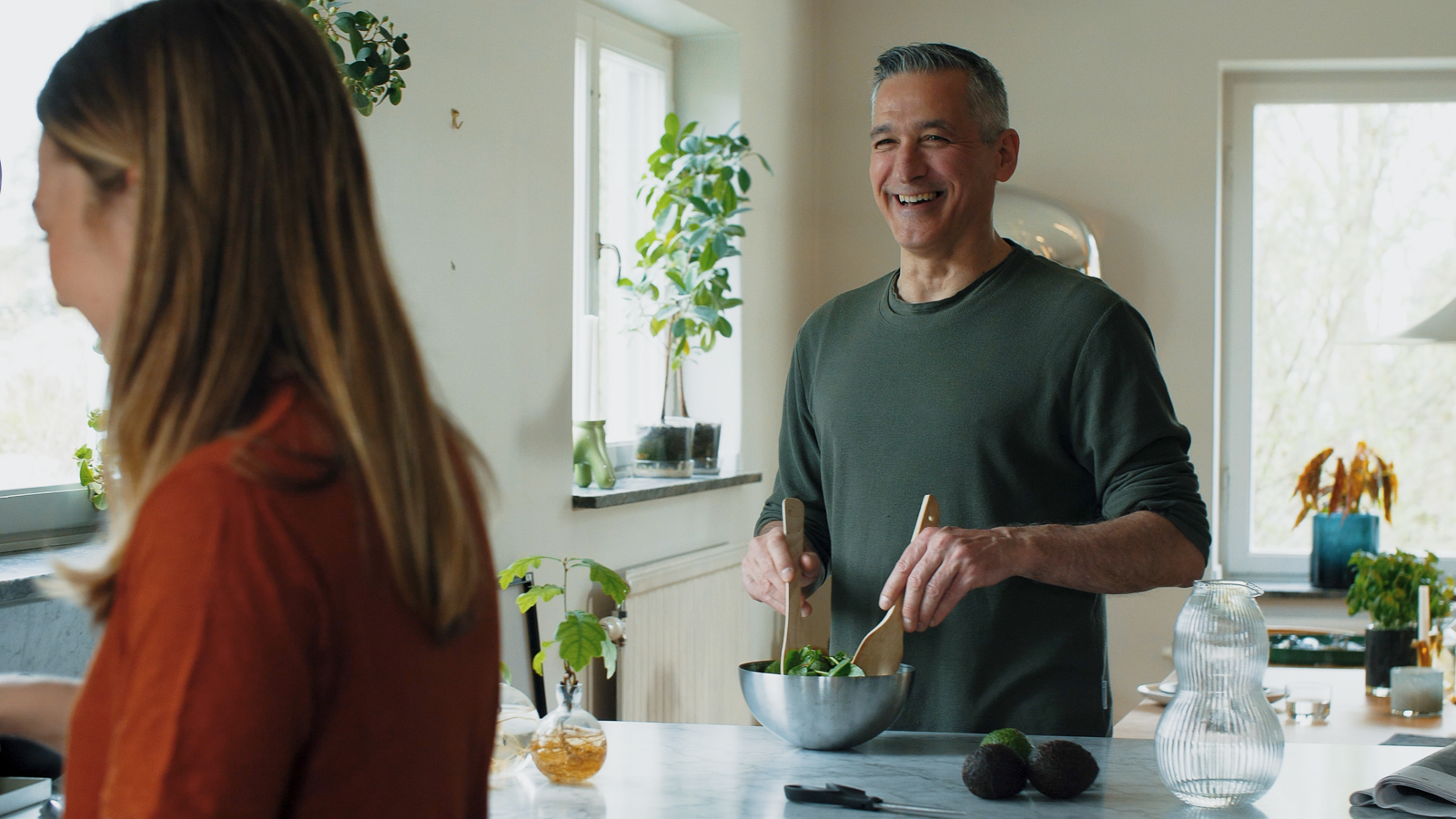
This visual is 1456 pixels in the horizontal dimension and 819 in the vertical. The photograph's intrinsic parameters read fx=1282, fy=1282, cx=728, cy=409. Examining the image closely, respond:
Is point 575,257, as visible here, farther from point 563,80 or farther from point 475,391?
point 475,391

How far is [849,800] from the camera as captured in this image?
1.18 metres

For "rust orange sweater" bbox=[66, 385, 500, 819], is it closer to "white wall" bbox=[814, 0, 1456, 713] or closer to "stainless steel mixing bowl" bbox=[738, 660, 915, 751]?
"stainless steel mixing bowl" bbox=[738, 660, 915, 751]

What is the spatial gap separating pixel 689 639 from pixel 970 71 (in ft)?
6.39

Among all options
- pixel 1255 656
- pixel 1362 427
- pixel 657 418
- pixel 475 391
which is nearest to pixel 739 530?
pixel 657 418

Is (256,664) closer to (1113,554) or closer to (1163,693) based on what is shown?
(1113,554)

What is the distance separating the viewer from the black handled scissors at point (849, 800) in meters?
1.16

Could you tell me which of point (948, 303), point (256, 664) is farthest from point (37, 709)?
point (948, 303)

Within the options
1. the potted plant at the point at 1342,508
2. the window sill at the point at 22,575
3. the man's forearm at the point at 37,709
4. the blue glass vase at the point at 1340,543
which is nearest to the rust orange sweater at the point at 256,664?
the man's forearm at the point at 37,709

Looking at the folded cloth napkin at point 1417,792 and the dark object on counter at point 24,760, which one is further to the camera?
the dark object on counter at point 24,760

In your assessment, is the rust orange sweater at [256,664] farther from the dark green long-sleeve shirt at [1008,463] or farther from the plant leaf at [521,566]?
the dark green long-sleeve shirt at [1008,463]

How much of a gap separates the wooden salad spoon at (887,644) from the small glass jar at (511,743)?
359 millimetres

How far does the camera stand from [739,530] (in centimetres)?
373

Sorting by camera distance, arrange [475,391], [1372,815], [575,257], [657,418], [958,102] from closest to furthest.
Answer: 1. [1372,815]
2. [958,102]
3. [475,391]
4. [575,257]
5. [657,418]

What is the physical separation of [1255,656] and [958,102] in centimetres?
85
